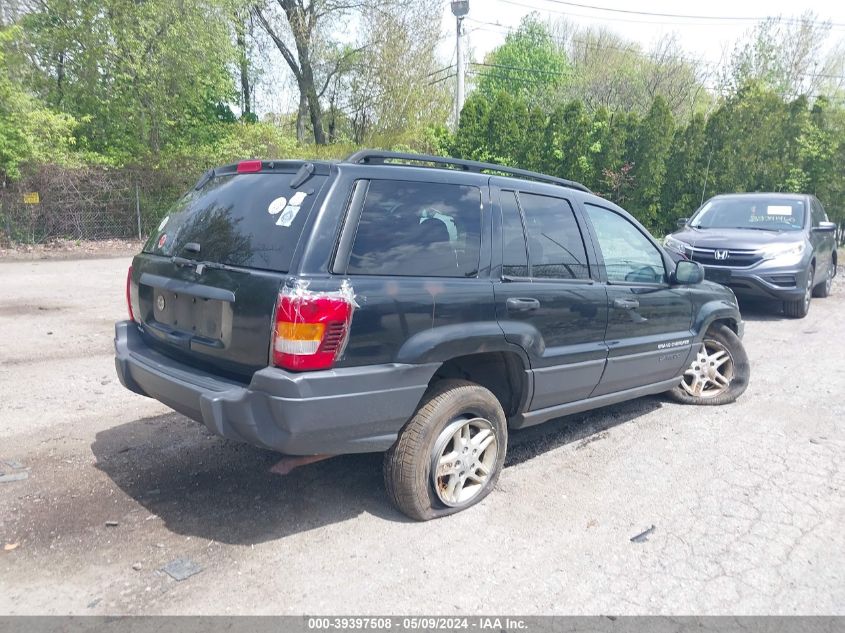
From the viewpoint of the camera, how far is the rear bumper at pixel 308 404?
293 cm

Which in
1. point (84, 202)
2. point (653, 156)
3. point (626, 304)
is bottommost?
point (626, 304)

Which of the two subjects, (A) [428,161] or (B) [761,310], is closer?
(A) [428,161]

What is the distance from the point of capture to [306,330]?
2941 millimetres

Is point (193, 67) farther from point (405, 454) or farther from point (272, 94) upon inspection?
point (405, 454)

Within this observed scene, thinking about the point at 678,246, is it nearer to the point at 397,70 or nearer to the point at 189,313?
the point at 189,313

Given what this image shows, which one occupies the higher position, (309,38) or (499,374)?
(309,38)

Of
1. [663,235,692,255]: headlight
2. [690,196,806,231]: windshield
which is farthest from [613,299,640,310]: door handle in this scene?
[690,196,806,231]: windshield

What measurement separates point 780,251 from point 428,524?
7.87m

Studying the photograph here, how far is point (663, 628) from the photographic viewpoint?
2719 mm

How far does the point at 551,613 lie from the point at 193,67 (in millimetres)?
18722

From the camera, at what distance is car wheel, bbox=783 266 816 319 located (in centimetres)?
961

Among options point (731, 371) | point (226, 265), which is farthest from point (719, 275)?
point (226, 265)

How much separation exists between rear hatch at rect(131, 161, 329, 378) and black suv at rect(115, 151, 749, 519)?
11mm

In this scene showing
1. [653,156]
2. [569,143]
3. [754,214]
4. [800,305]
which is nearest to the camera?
[800,305]
